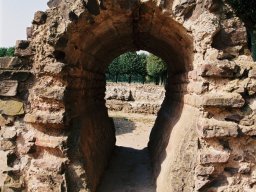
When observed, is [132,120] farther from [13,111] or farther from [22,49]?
[22,49]

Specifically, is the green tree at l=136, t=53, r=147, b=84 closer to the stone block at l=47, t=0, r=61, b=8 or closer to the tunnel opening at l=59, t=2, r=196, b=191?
the tunnel opening at l=59, t=2, r=196, b=191

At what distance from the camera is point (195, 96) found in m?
3.81

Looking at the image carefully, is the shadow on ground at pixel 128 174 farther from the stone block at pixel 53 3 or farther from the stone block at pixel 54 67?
the stone block at pixel 53 3

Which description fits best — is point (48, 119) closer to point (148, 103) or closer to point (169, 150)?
point (169, 150)

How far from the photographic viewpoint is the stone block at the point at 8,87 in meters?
4.05

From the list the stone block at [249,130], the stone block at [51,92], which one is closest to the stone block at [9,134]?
the stone block at [51,92]

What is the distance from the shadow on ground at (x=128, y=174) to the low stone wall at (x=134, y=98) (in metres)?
9.83

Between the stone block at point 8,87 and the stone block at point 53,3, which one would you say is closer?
the stone block at point 53,3

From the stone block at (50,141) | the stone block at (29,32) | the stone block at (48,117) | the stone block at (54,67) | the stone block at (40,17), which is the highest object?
the stone block at (40,17)

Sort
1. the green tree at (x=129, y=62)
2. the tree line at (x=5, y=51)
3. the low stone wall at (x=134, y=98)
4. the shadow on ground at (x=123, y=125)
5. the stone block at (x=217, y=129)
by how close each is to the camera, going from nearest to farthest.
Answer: the stone block at (x=217, y=129)
the shadow on ground at (x=123, y=125)
the low stone wall at (x=134, y=98)
the tree line at (x=5, y=51)
the green tree at (x=129, y=62)

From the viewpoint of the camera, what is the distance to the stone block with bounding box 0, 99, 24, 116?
4055 millimetres

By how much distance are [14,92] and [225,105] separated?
2.88 m

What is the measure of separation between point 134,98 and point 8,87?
596 inches

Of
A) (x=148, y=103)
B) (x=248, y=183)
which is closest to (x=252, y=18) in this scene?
(x=148, y=103)
